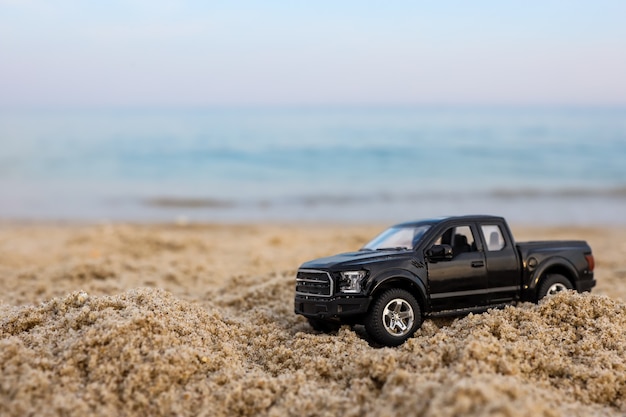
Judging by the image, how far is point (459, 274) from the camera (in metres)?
9.12

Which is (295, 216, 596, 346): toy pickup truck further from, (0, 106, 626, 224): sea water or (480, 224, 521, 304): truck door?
(0, 106, 626, 224): sea water

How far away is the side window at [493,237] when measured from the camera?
962 centimetres

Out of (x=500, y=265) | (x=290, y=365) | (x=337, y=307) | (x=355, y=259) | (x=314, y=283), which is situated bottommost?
(x=290, y=365)

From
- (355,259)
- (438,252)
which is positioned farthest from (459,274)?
(355,259)

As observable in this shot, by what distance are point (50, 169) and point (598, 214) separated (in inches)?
1230

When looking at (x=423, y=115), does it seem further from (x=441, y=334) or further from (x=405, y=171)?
(x=441, y=334)

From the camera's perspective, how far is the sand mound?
5961mm

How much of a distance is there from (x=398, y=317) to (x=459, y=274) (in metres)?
1.24

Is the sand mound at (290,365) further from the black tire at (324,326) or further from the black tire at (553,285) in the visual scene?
the black tire at (553,285)

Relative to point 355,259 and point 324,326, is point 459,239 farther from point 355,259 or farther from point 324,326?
point 324,326

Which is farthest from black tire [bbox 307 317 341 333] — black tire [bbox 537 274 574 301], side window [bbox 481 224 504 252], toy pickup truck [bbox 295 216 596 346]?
black tire [bbox 537 274 574 301]

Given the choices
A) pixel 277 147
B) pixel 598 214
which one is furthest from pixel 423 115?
pixel 598 214

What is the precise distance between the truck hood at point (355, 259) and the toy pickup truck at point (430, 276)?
0.01 meters

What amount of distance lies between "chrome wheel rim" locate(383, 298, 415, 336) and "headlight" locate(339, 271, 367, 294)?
1.45ft
